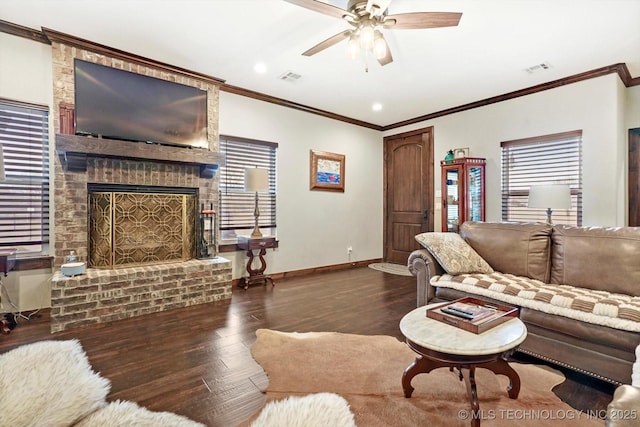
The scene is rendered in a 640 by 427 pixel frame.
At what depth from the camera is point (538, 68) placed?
143 inches

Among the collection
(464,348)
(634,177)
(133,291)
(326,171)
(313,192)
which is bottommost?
(133,291)

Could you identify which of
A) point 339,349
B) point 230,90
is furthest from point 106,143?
point 339,349

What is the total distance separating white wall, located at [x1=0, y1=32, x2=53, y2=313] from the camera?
2910mm

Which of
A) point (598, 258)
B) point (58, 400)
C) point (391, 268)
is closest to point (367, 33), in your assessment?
point (598, 258)

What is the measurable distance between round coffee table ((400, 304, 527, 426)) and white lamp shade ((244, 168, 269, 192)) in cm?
280

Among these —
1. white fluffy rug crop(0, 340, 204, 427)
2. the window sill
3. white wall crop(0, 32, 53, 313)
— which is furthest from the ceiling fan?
the window sill

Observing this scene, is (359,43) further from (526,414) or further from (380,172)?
(380,172)

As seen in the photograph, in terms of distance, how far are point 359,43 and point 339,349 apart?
97.5 inches

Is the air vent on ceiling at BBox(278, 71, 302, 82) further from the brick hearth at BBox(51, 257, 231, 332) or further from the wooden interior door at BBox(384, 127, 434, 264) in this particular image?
the wooden interior door at BBox(384, 127, 434, 264)

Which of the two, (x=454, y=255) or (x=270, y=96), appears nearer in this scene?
(x=454, y=255)

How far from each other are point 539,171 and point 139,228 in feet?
17.0

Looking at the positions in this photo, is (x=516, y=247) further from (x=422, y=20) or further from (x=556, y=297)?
(x=422, y=20)

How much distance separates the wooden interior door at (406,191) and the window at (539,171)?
1.23m

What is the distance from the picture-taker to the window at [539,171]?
12.8ft
